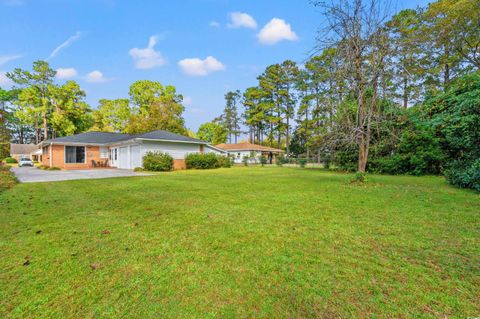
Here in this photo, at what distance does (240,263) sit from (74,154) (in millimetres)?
24266

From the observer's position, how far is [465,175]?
302 inches

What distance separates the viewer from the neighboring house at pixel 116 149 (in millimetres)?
18547

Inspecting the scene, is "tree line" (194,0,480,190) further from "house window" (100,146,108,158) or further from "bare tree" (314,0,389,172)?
"house window" (100,146,108,158)

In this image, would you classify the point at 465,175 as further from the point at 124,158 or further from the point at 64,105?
the point at 64,105

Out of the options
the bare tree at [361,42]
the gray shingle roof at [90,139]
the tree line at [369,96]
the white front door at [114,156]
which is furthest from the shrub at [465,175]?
the white front door at [114,156]

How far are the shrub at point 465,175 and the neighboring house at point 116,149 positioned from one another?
17.3 metres

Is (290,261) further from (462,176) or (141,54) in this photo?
(141,54)

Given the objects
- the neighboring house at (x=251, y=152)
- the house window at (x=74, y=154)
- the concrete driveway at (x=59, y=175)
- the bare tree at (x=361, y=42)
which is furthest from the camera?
the neighboring house at (x=251, y=152)

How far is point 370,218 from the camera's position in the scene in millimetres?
4309

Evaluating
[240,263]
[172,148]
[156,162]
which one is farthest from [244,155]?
[240,263]

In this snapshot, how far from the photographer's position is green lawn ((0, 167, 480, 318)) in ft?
6.05

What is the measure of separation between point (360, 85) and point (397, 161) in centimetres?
823

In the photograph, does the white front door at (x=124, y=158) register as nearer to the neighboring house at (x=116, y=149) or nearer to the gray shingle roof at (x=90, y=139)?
the neighboring house at (x=116, y=149)

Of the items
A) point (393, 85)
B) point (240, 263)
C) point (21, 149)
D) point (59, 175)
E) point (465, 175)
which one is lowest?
point (240, 263)
